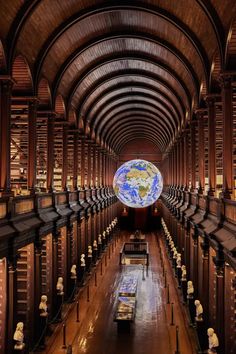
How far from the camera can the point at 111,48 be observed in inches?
835

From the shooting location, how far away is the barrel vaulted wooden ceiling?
12.0m

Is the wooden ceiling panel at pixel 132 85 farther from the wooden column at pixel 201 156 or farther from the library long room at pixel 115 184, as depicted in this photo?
the wooden column at pixel 201 156

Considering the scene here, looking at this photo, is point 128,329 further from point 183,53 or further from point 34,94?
point 183,53

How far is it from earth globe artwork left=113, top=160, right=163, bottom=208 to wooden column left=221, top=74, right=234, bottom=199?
11.1 meters

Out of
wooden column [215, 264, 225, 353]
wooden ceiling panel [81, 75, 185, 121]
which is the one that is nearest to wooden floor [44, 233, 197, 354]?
wooden column [215, 264, 225, 353]

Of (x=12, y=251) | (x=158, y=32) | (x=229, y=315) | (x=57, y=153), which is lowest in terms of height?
(x=229, y=315)

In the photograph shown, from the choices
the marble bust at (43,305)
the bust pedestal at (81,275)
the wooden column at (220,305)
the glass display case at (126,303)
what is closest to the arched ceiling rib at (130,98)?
the bust pedestal at (81,275)

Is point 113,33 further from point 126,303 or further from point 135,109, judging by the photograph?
point 135,109

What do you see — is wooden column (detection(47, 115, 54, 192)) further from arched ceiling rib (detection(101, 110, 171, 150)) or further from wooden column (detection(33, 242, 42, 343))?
arched ceiling rib (detection(101, 110, 171, 150))

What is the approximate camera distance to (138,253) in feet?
95.9

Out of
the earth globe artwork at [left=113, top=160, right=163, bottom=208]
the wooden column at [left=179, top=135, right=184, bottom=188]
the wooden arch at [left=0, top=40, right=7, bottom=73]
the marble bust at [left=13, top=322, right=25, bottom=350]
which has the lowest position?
the marble bust at [left=13, top=322, right=25, bottom=350]

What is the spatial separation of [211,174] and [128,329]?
6.54m

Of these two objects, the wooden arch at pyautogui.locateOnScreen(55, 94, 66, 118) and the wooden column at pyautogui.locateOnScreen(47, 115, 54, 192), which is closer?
the wooden column at pyautogui.locateOnScreen(47, 115, 54, 192)

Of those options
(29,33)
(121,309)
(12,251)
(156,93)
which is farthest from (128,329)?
(156,93)
